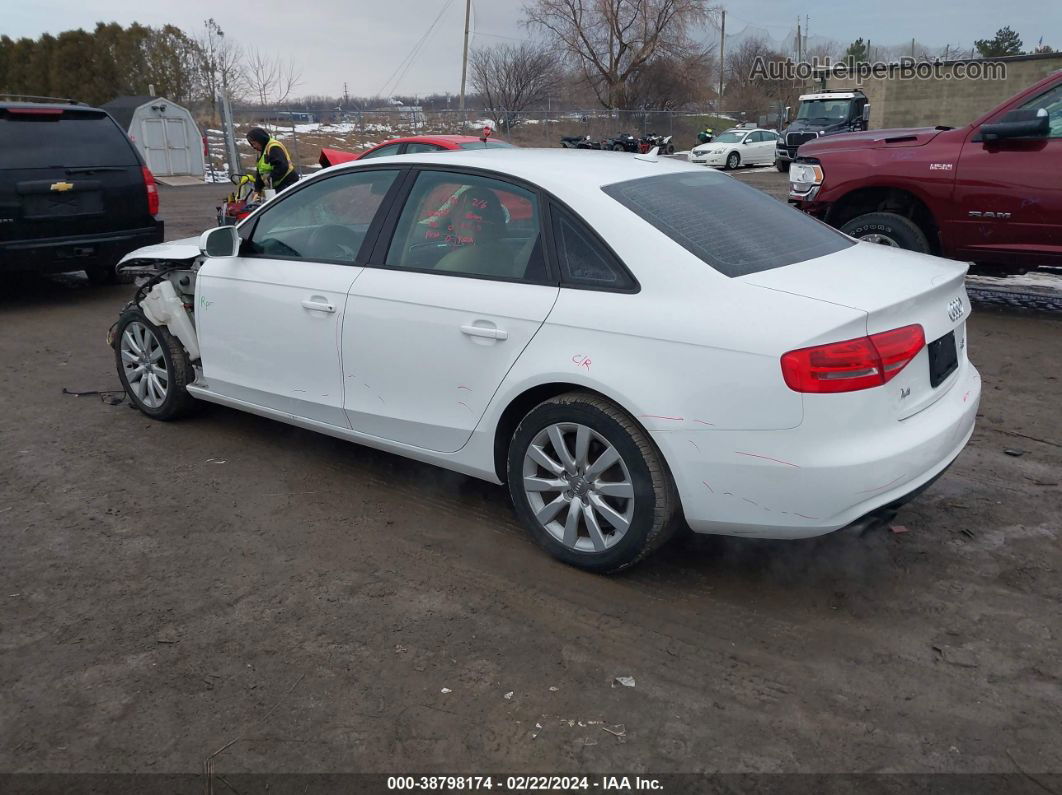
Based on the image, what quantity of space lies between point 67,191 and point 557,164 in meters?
5.97

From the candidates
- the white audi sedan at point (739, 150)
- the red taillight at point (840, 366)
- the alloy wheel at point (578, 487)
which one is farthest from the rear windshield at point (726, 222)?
the white audi sedan at point (739, 150)

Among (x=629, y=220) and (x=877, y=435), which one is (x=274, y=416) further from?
(x=877, y=435)

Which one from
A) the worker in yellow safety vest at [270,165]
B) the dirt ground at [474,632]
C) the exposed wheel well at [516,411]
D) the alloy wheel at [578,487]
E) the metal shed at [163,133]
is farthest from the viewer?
the metal shed at [163,133]

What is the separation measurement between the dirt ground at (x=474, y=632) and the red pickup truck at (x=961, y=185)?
115 inches

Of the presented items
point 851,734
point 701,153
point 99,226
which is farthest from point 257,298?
point 701,153

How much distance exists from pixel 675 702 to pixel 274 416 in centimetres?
272

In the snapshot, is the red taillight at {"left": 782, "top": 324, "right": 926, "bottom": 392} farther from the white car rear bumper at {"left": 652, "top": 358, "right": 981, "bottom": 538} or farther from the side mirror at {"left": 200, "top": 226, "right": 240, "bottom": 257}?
the side mirror at {"left": 200, "top": 226, "right": 240, "bottom": 257}

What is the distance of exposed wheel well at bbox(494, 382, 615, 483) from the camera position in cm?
349

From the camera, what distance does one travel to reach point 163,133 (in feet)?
79.3

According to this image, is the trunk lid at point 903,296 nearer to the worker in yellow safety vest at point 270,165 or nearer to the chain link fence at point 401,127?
the worker in yellow safety vest at point 270,165

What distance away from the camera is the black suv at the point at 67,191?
7.71 meters

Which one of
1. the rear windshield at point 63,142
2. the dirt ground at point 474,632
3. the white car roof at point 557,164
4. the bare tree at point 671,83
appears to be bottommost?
the dirt ground at point 474,632

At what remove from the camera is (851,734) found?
105 inches

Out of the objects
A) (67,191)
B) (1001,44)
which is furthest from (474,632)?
(1001,44)
